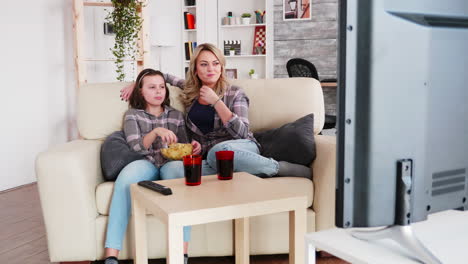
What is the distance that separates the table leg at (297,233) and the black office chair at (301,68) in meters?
3.12

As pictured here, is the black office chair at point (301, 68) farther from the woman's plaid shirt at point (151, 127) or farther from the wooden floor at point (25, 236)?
the wooden floor at point (25, 236)

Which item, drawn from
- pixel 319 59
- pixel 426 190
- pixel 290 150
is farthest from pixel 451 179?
pixel 319 59

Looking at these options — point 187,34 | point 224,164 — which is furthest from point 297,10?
point 224,164

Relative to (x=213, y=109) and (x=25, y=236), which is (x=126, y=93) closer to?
(x=213, y=109)

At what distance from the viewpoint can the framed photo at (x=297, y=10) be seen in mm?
5570

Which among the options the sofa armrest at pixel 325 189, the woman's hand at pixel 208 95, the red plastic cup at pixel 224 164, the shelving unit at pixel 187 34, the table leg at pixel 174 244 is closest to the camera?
the table leg at pixel 174 244

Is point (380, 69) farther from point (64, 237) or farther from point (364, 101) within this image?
point (64, 237)

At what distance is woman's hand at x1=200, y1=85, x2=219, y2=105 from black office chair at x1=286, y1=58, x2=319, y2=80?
244cm

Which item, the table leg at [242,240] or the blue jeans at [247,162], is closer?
the table leg at [242,240]

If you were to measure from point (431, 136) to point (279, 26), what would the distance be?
515cm

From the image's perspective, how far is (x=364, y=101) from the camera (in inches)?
25.6

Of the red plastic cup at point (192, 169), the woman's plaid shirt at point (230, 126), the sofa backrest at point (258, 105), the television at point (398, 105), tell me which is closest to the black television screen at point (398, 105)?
the television at point (398, 105)

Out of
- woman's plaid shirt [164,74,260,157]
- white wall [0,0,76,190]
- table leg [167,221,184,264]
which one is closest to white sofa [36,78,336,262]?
woman's plaid shirt [164,74,260,157]

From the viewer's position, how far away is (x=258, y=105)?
94.5 inches
